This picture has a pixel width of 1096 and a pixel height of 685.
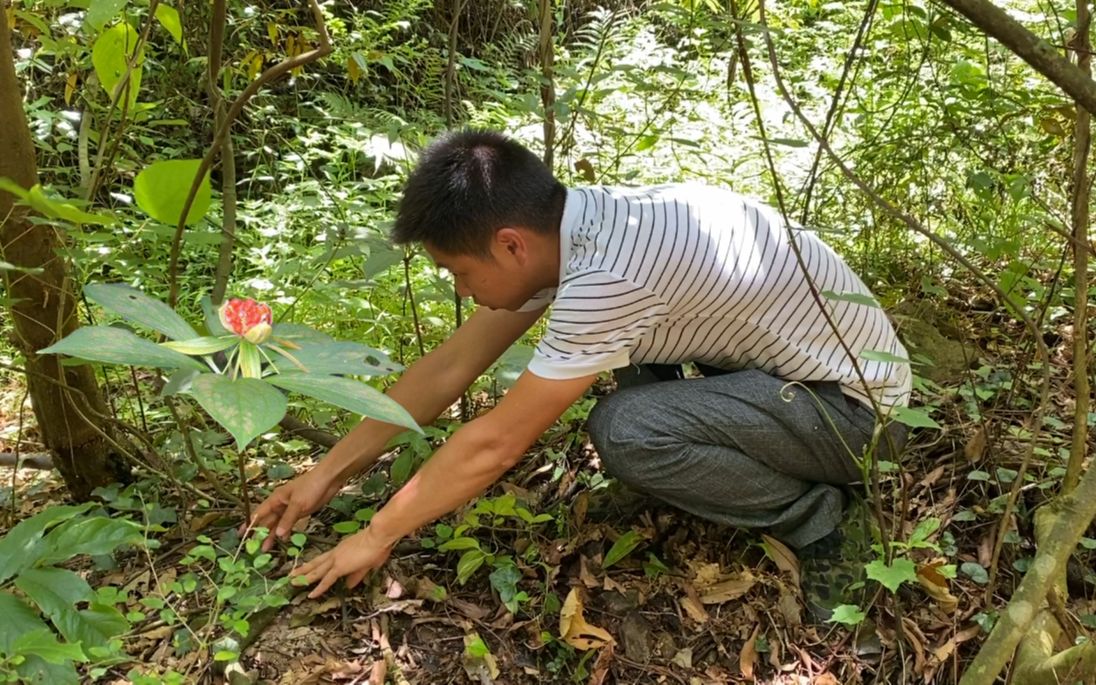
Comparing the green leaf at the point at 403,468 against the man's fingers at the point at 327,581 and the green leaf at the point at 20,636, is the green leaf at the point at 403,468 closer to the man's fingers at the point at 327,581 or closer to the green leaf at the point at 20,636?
the man's fingers at the point at 327,581

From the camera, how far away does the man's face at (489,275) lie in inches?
68.4

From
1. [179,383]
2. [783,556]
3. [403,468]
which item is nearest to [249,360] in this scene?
[179,383]

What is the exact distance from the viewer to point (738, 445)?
6.28ft

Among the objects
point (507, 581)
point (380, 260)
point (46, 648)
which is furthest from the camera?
point (380, 260)

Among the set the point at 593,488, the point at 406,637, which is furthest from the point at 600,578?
the point at 406,637

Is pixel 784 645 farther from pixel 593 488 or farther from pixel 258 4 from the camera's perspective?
pixel 258 4

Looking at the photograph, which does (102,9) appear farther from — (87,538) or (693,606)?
(693,606)

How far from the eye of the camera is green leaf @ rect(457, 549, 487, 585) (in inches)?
72.5

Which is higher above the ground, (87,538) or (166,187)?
(166,187)

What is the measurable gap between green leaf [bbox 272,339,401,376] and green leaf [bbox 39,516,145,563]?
0.52 meters

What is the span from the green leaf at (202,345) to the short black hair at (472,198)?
0.80 metres

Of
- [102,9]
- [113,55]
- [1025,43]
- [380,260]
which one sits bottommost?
[380,260]

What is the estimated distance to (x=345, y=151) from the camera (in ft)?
13.5

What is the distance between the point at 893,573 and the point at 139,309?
50.9 inches
